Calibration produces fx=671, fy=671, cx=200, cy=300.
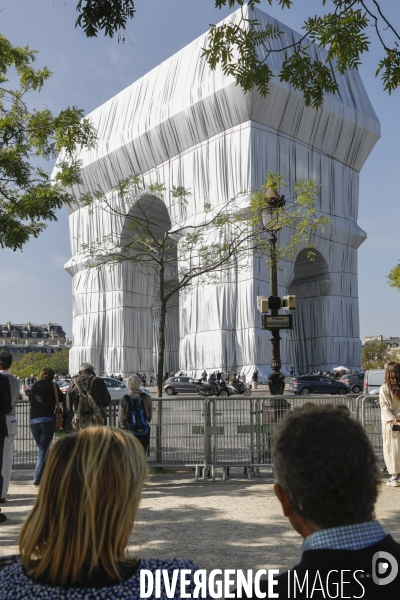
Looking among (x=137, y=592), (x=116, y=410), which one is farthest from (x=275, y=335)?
(x=137, y=592)

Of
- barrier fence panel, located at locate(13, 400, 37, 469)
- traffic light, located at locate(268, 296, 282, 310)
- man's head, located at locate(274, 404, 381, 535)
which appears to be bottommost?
barrier fence panel, located at locate(13, 400, 37, 469)

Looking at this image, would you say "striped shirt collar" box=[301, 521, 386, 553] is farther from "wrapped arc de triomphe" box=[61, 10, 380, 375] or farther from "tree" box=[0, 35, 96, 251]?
"wrapped arc de triomphe" box=[61, 10, 380, 375]

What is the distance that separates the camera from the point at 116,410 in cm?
1091

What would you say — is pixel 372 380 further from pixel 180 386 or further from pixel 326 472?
pixel 326 472

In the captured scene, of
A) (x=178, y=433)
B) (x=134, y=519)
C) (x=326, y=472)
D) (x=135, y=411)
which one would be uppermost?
(x=326, y=472)

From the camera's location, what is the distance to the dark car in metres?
36.3

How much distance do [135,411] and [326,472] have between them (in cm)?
771

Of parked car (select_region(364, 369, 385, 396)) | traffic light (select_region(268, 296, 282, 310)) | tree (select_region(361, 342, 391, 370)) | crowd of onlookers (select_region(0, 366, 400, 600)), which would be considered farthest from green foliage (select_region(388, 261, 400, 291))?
tree (select_region(361, 342, 391, 370))

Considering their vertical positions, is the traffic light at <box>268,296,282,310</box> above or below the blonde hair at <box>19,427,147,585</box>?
above

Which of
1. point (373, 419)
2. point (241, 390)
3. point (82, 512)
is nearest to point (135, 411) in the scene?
point (373, 419)

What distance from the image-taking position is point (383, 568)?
1678mm

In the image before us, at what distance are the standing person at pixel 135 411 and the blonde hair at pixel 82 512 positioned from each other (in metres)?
7.43

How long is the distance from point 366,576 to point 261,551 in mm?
4305

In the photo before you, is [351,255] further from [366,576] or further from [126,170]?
[366,576]
